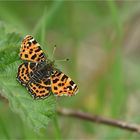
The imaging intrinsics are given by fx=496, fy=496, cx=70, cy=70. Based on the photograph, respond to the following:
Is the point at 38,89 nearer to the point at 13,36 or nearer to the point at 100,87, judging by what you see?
the point at 13,36

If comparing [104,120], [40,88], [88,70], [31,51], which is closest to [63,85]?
[40,88]

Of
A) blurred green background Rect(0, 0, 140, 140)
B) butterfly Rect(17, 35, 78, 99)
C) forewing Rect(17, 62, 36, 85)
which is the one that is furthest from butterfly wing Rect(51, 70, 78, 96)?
blurred green background Rect(0, 0, 140, 140)

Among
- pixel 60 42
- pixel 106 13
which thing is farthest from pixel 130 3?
pixel 60 42

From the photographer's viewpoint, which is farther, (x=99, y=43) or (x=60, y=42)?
(x=99, y=43)

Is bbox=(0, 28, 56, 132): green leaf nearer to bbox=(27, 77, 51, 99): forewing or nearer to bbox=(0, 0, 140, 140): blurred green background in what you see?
bbox=(27, 77, 51, 99): forewing

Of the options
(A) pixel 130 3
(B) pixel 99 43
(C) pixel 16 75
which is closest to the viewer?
(C) pixel 16 75

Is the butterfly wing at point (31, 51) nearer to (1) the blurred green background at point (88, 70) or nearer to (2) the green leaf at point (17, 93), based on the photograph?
(2) the green leaf at point (17, 93)

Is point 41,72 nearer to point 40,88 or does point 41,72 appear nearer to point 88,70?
point 40,88
